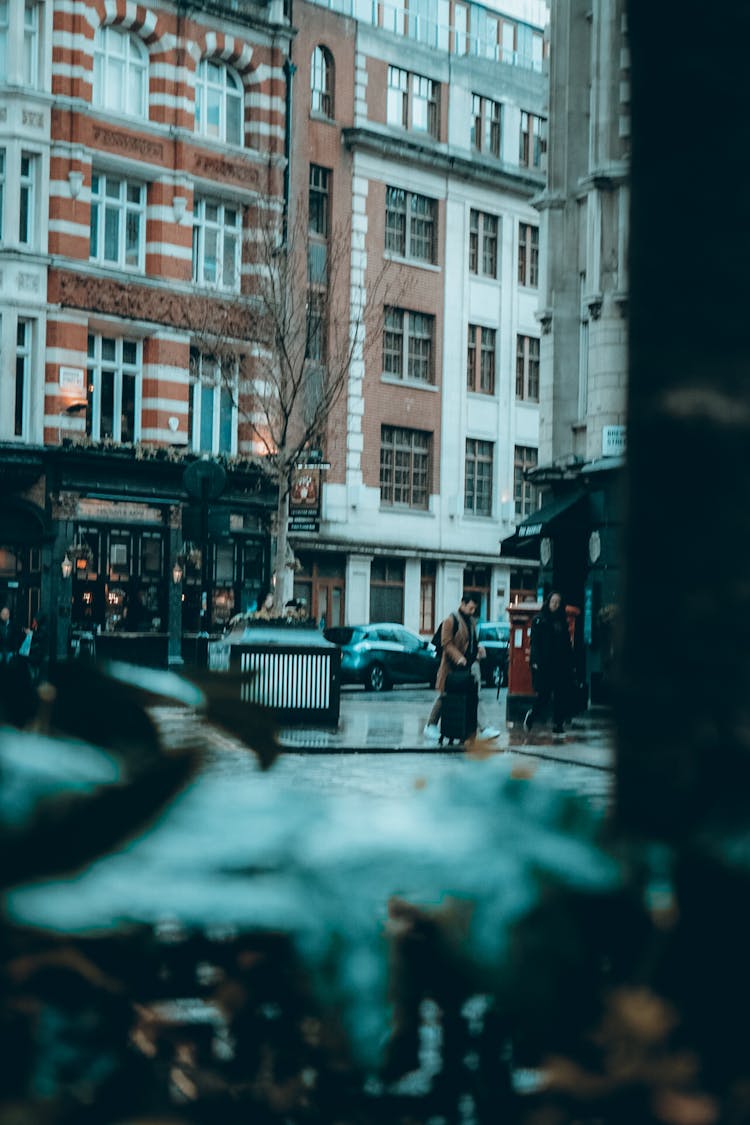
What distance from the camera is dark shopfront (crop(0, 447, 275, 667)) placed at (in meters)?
32.5

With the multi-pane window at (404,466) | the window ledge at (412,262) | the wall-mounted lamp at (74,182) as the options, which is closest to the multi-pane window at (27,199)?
the wall-mounted lamp at (74,182)

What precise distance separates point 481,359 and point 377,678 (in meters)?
15.4

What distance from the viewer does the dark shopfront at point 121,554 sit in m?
32.5

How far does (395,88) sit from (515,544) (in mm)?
22395

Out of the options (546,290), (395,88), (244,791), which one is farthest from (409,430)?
(244,791)

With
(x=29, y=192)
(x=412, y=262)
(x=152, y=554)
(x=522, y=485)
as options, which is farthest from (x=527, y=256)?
(x=29, y=192)

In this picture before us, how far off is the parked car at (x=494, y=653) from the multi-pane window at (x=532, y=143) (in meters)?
16.7

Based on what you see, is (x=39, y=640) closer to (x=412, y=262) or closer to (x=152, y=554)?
(x=152, y=554)

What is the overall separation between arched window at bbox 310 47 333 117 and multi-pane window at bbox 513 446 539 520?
11.9m

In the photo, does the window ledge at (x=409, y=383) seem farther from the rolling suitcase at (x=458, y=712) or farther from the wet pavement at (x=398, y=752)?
the rolling suitcase at (x=458, y=712)

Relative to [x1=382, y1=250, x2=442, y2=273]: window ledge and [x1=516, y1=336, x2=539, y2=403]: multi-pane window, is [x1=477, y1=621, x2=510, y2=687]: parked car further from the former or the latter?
[x1=516, y1=336, x2=539, y2=403]: multi-pane window

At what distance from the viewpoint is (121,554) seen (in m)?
34.2

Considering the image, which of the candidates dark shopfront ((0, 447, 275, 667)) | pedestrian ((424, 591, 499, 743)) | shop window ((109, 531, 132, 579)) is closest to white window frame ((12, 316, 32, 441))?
dark shopfront ((0, 447, 275, 667))

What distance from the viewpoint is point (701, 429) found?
→ 5.32 ft
